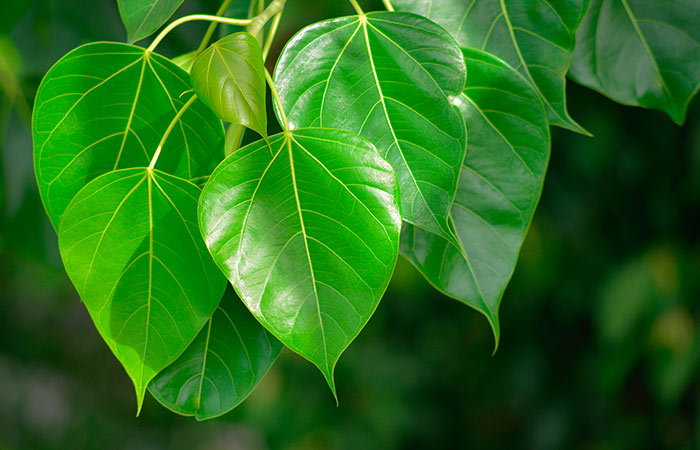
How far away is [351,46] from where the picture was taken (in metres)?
0.31

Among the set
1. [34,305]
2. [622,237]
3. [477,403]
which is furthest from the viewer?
[34,305]

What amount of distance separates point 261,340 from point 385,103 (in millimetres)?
148

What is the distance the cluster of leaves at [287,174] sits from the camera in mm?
267

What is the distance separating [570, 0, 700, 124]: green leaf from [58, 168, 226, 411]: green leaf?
0.95ft

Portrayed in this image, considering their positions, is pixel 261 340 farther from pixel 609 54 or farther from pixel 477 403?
pixel 477 403

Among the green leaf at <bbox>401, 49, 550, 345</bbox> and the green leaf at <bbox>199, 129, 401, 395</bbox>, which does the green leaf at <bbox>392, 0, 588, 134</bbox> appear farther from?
the green leaf at <bbox>199, 129, 401, 395</bbox>

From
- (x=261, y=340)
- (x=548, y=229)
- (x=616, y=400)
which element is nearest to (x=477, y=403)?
(x=616, y=400)

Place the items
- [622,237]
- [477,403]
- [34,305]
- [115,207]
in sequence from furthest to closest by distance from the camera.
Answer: [34,305] → [477,403] → [622,237] → [115,207]

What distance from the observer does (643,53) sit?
16.7 inches

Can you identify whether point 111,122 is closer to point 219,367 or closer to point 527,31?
point 219,367

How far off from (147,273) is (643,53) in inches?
14.5

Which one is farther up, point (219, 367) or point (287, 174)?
point (287, 174)

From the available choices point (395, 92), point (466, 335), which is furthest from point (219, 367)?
point (466, 335)

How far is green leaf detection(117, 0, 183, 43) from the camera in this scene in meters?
0.34
